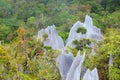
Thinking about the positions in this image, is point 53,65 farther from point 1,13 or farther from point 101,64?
point 1,13

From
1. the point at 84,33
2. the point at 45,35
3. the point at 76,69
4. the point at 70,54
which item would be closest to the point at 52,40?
the point at 45,35

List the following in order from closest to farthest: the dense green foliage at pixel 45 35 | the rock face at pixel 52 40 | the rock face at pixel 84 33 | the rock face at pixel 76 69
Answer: the rock face at pixel 76 69 → the dense green foliage at pixel 45 35 → the rock face at pixel 84 33 → the rock face at pixel 52 40

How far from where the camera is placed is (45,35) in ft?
64.8

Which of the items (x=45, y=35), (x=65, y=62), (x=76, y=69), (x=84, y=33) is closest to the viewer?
(x=76, y=69)

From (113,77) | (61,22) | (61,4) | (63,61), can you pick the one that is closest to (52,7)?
(61,4)

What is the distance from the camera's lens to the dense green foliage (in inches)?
478

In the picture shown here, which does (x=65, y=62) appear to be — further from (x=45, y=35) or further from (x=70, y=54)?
(x=45, y=35)

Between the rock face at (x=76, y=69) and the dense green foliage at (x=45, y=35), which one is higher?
the dense green foliage at (x=45, y=35)

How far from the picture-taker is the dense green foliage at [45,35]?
39.8 ft

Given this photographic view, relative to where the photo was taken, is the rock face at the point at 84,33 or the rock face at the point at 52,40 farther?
the rock face at the point at 52,40

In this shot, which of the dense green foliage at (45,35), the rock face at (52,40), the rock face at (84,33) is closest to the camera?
the dense green foliage at (45,35)

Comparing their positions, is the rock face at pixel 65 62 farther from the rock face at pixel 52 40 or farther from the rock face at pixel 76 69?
the rock face at pixel 52 40

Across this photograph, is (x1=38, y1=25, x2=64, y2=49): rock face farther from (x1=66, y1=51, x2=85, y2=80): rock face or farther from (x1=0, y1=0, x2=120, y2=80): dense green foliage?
(x1=66, y1=51, x2=85, y2=80): rock face

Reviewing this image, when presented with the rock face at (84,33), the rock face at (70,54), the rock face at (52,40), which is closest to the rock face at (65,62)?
the rock face at (70,54)
